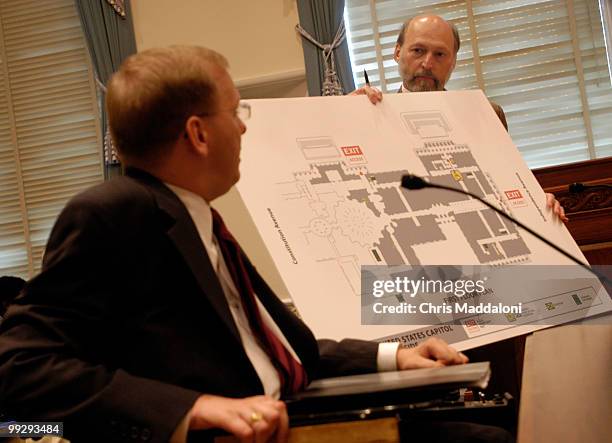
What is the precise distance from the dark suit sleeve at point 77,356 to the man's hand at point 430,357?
23.9 inches

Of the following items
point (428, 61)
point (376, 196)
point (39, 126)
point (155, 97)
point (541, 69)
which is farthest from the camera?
point (39, 126)

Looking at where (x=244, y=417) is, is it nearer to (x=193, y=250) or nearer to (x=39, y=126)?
(x=193, y=250)

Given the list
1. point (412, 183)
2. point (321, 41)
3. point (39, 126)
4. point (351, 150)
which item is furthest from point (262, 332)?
point (39, 126)

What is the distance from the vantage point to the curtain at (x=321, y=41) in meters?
5.40

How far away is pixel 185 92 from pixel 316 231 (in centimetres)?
107

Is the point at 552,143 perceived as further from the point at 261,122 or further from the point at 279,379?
the point at 279,379

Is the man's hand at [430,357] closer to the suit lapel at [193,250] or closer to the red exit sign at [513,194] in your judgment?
the suit lapel at [193,250]

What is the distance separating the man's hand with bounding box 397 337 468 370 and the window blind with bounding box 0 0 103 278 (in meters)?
4.76

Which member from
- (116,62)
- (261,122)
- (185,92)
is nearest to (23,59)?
(116,62)

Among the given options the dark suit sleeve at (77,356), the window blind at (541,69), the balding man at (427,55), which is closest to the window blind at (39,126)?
the window blind at (541,69)

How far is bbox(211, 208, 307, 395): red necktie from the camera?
1.49 metres

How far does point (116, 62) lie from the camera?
18.5ft

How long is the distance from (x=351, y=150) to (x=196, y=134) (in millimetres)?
1303

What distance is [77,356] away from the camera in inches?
49.2
